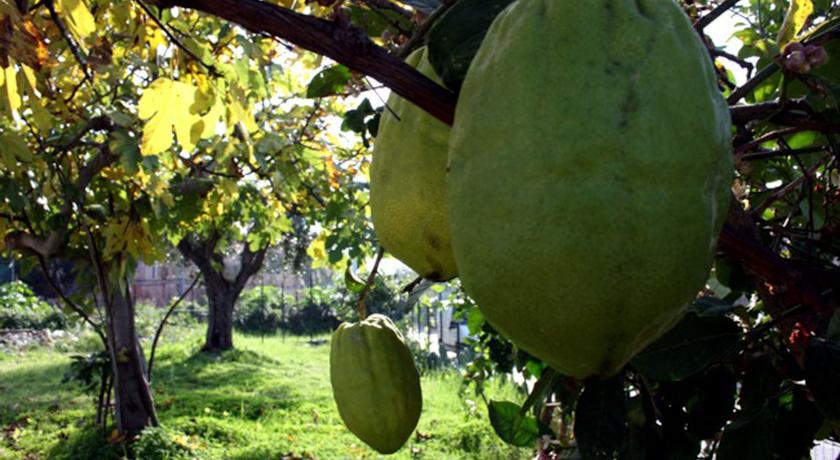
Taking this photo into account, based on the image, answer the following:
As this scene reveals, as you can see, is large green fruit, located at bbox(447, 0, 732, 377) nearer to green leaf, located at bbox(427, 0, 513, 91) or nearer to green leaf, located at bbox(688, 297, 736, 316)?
green leaf, located at bbox(427, 0, 513, 91)

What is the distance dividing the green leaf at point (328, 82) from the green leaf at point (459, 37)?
58cm

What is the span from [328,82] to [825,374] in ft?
3.02

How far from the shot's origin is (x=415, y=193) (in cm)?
81

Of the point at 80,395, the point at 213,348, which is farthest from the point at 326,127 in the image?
the point at 213,348

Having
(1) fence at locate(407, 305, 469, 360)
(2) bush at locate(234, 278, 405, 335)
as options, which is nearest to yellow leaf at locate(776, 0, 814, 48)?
(1) fence at locate(407, 305, 469, 360)

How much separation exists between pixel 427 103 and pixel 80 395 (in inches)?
391

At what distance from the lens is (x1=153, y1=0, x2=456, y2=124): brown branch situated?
68 cm

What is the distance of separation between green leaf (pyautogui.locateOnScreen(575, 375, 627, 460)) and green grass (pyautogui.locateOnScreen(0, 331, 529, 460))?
577 cm

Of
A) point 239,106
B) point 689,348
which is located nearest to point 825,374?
point 689,348

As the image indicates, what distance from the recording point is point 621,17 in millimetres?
572

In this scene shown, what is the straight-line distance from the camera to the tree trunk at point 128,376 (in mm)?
6329

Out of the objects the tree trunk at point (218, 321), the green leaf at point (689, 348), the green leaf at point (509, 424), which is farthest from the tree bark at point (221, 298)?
the green leaf at point (689, 348)

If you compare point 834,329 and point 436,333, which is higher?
point 834,329

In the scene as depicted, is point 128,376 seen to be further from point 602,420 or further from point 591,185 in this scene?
point 591,185
